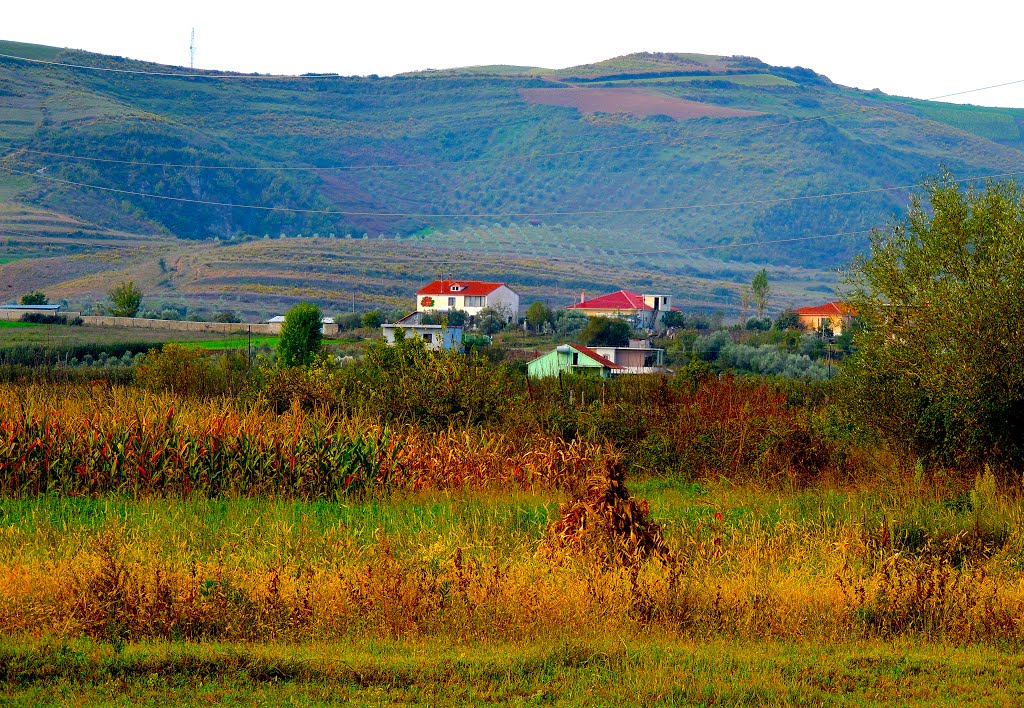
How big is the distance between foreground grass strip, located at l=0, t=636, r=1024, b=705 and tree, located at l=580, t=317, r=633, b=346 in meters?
64.5

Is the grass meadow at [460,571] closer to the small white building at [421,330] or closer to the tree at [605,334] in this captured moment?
the small white building at [421,330]

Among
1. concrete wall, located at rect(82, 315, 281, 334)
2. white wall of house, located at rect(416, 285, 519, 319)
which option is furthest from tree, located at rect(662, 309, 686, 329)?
concrete wall, located at rect(82, 315, 281, 334)

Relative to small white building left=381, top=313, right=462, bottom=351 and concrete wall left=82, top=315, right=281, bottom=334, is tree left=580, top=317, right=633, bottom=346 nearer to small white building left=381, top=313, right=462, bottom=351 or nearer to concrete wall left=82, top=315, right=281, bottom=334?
small white building left=381, top=313, right=462, bottom=351

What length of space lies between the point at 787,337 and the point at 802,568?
62295mm

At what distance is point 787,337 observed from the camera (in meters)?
69.2

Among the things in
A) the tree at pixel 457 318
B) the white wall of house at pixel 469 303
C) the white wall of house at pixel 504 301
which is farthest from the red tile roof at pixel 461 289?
the tree at pixel 457 318

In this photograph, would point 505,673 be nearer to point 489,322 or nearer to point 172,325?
point 172,325

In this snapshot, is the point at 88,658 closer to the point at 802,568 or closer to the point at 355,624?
the point at 355,624

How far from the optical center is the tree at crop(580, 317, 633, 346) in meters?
71.8

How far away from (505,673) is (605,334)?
67012 millimetres

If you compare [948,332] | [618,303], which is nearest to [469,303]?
[618,303]

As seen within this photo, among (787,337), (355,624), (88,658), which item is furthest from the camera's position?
(787,337)

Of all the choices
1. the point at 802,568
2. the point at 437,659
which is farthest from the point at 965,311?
the point at 437,659

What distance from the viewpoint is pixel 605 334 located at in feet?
240
